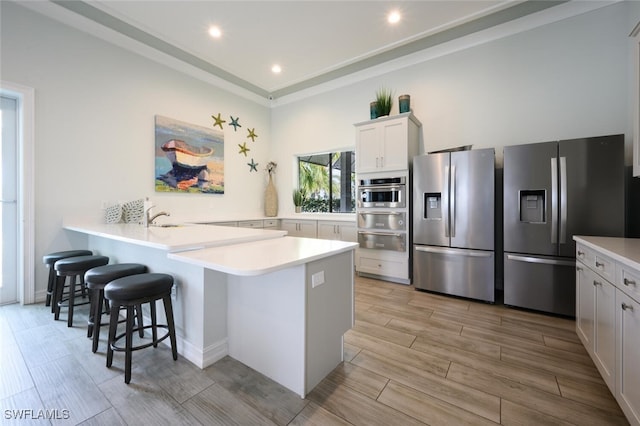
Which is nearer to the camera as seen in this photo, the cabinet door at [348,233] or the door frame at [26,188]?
the door frame at [26,188]

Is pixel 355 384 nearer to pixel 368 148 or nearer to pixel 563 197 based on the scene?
pixel 563 197

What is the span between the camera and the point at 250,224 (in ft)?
15.5

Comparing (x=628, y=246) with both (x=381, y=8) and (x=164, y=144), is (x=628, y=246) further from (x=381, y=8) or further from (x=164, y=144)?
(x=164, y=144)

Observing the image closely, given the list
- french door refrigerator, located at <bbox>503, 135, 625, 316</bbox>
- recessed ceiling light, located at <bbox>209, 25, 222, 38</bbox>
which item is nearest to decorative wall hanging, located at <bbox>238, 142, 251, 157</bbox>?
recessed ceiling light, located at <bbox>209, 25, 222, 38</bbox>

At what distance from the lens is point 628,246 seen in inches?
65.2

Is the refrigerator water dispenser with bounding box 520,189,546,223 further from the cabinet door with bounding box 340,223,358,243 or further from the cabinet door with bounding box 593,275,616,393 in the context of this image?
the cabinet door with bounding box 340,223,358,243

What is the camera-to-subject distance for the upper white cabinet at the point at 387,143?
3.63 m

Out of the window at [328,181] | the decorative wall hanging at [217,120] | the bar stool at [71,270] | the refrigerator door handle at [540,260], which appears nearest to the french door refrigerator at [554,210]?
the refrigerator door handle at [540,260]

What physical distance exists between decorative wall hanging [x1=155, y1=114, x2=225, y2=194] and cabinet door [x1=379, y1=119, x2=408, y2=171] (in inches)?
115

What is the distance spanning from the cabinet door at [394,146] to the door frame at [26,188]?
419 cm

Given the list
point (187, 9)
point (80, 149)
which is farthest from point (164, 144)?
point (187, 9)

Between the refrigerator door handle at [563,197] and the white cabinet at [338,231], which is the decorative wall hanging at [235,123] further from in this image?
the refrigerator door handle at [563,197]

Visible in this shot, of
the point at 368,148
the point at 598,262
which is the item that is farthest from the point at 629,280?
the point at 368,148

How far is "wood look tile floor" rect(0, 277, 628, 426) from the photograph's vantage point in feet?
4.59
